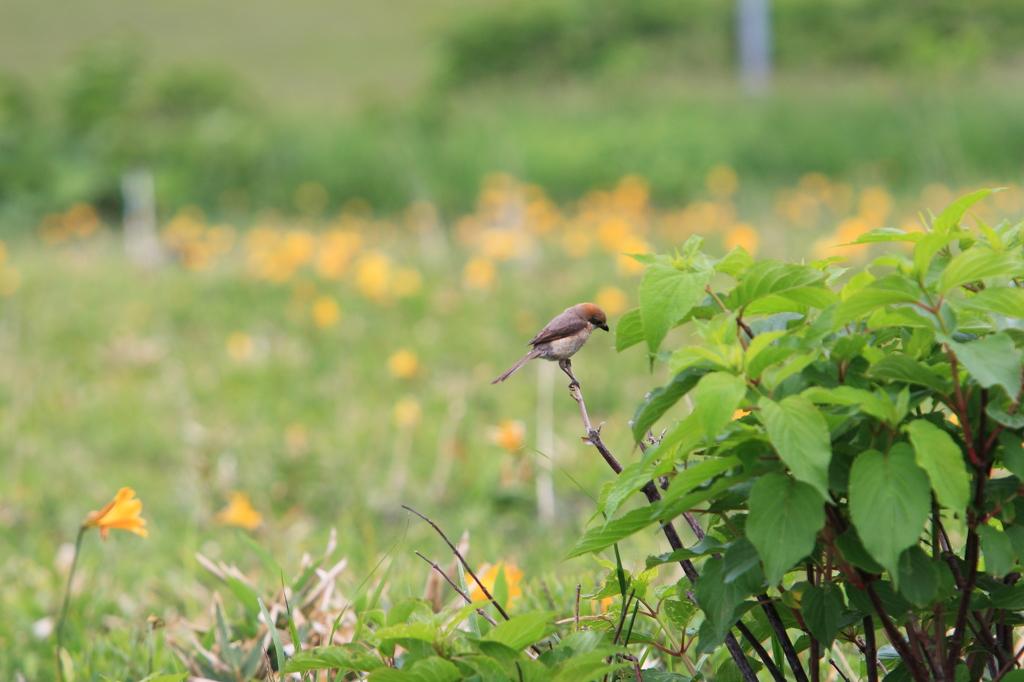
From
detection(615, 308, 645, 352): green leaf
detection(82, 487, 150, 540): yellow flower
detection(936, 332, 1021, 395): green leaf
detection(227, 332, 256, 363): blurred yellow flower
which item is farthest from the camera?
detection(227, 332, 256, 363): blurred yellow flower

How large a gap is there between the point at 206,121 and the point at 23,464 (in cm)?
754

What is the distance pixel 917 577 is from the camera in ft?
2.70

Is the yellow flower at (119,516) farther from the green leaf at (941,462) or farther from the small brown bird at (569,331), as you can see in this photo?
the green leaf at (941,462)

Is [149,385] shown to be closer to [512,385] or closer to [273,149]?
[512,385]

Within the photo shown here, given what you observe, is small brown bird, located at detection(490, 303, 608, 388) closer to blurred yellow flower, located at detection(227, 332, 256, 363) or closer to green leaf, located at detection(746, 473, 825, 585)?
green leaf, located at detection(746, 473, 825, 585)

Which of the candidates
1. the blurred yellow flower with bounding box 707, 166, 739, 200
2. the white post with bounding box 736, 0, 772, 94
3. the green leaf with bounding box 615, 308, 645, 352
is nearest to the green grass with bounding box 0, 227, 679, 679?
the green leaf with bounding box 615, 308, 645, 352

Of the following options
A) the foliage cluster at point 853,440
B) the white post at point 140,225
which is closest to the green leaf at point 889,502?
the foliage cluster at point 853,440

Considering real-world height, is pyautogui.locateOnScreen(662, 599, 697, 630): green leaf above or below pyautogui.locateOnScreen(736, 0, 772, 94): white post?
below

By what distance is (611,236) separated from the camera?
406 centimetres

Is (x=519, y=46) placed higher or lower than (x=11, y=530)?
higher

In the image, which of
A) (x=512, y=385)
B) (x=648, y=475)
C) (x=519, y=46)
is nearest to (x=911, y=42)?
(x=519, y=46)

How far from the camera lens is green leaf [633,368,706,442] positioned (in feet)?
2.83

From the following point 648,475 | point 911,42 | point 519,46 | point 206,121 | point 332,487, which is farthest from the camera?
point 519,46

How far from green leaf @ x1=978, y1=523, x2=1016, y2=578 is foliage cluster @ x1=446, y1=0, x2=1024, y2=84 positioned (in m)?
13.7
